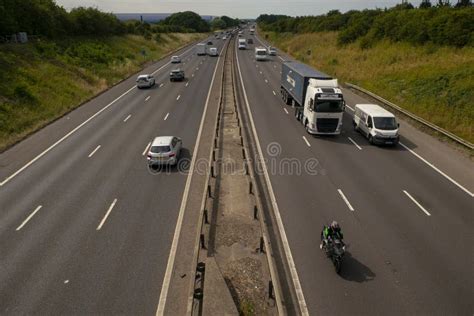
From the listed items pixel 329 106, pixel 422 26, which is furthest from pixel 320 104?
→ pixel 422 26

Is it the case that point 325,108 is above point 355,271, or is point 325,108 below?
above

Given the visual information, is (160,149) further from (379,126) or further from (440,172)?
(440,172)

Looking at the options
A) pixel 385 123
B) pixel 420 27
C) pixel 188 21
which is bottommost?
pixel 385 123

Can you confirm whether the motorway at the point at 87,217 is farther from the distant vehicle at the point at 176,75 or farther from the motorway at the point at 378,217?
the distant vehicle at the point at 176,75

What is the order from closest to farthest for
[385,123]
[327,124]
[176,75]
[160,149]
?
[160,149]
[385,123]
[327,124]
[176,75]

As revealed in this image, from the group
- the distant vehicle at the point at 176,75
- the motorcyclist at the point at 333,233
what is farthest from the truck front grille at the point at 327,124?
the distant vehicle at the point at 176,75

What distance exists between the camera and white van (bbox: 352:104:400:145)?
2359 cm

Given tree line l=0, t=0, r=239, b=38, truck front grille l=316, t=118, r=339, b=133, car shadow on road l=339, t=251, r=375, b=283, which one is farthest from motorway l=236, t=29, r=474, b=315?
tree line l=0, t=0, r=239, b=38

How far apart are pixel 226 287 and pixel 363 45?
5724 cm

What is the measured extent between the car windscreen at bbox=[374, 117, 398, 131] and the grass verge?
2643cm

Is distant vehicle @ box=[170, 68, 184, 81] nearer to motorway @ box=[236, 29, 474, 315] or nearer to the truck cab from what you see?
motorway @ box=[236, 29, 474, 315]

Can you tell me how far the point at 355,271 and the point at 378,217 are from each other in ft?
13.6

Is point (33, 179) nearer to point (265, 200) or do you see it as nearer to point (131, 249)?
point (131, 249)

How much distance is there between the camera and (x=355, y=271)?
491 inches
